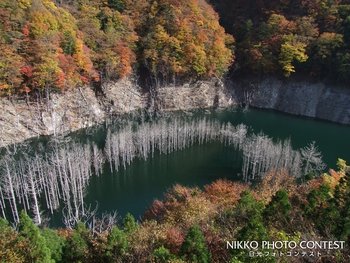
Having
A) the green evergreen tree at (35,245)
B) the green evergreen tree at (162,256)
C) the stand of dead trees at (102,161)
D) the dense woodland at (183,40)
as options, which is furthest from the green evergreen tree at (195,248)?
the dense woodland at (183,40)

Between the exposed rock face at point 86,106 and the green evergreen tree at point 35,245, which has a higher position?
the green evergreen tree at point 35,245

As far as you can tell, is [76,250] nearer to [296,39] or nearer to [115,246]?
[115,246]

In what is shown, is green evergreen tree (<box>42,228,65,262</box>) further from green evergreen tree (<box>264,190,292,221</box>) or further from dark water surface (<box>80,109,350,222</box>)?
dark water surface (<box>80,109,350,222</box>)

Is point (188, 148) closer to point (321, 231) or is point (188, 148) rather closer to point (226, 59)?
point (226, 59)

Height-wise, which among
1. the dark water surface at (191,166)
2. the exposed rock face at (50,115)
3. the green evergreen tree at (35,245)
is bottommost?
the dark water surface at (191,166)

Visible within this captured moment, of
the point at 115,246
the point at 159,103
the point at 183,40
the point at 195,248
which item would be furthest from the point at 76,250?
the point at 183,40

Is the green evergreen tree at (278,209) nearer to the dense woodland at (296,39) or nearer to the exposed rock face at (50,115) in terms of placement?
the exposed rock face at (50,115)
